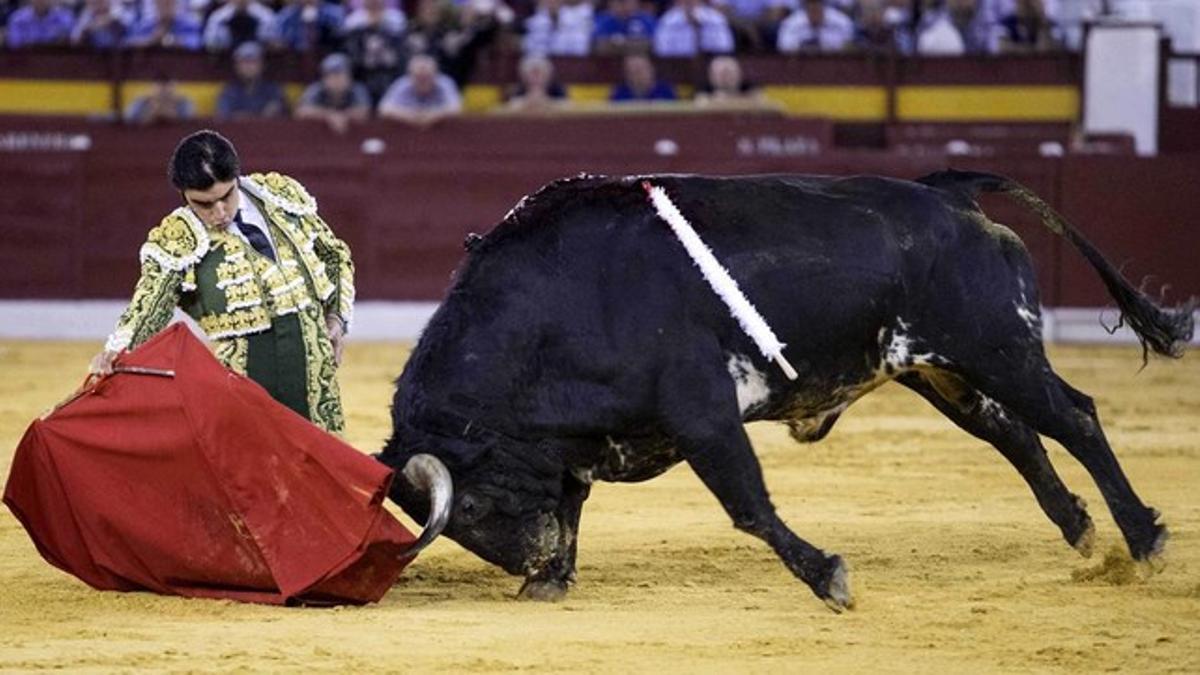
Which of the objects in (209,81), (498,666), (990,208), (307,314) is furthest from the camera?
(209,81)

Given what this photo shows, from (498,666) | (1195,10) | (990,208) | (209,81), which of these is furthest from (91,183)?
(498,666)

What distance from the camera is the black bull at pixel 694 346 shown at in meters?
5.59

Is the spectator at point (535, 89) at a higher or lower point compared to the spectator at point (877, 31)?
lower

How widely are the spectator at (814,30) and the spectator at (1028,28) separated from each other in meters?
1.06

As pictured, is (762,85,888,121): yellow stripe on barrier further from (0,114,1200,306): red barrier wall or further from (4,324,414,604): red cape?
(4,324,414,604): red cape

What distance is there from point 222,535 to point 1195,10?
11.2 m

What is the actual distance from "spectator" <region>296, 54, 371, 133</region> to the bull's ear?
29.0ft

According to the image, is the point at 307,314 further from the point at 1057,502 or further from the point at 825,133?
the point at 825,133

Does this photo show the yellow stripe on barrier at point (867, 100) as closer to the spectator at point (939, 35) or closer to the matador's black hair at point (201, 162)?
the spectator at point (939, 35)

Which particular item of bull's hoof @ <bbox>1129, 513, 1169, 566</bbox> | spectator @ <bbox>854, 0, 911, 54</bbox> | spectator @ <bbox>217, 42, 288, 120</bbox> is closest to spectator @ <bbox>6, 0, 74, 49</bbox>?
spectator @ <bbox>217, 42, 288, 120</bbox>

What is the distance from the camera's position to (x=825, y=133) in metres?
14.2

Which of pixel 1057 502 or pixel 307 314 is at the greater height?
pixel 307 314

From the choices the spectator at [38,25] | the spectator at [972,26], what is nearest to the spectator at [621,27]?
the spectator at [972,26]

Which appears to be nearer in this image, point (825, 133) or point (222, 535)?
point (222, 535)
